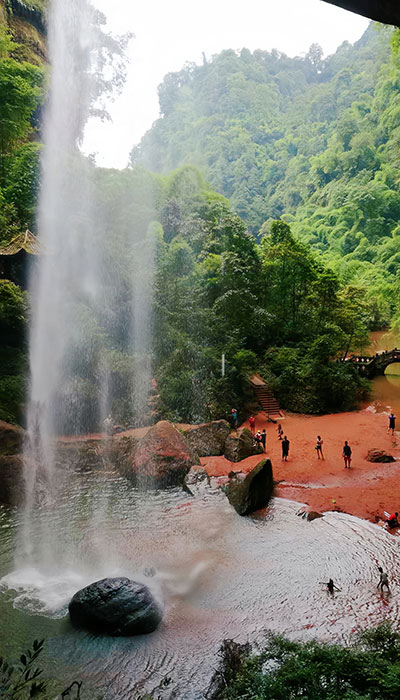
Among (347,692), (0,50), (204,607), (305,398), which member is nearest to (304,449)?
(305,398)

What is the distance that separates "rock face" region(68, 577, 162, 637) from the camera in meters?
7.33

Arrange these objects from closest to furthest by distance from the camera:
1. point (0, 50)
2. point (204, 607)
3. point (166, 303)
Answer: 1. point (204, 607)
2. point (0, 50)
3. point (166, 303)

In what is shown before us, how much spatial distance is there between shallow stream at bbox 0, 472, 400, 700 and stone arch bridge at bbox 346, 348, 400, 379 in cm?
1910

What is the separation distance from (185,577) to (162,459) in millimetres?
5399

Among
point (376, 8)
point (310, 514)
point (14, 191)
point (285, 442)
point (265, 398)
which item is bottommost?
point (310, 514)

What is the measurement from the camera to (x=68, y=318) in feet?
66.2

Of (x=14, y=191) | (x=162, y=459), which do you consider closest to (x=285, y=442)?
(x=162, y=459)

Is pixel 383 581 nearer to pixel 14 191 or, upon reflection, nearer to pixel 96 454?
pixel 96 454

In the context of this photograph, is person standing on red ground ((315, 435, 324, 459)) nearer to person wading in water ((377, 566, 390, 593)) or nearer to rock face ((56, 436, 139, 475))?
rock face ((56, 436, 139, 475))

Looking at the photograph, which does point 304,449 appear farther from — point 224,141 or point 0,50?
point 224,141

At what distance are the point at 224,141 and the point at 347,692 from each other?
109353 mm

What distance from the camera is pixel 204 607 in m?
7.96

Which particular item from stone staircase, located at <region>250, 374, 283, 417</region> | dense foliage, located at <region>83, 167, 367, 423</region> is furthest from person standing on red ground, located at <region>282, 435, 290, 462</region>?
stone staircase, located at <region>250, 374, 283, 417</region>

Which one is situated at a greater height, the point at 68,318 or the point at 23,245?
the point at 23,245
